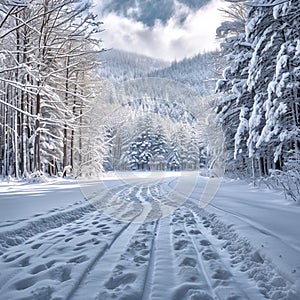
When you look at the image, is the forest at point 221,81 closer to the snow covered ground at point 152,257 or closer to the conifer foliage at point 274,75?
the conifer foliage at point 274,75

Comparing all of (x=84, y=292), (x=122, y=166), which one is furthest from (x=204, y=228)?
(x=122, y=166)

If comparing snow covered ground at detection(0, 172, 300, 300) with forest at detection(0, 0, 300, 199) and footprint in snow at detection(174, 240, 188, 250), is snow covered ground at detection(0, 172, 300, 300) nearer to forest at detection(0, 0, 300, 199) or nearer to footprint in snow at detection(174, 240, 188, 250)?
footprint in snow at detection(174, 240, 188, 250)

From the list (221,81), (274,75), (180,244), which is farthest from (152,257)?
(221,81)

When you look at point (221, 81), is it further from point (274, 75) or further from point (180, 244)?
point (180, 244)

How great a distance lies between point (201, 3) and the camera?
13.0m

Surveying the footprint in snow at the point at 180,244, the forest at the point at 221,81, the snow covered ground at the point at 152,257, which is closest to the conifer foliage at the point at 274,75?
the forest at the point at 221,81

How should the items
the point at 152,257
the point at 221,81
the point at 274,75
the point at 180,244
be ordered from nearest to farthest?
the point at 152,257 < the point at 180,244 < the point at 274,75 < the point at 221,81

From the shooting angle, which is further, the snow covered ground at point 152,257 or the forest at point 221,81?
the forest at point 221,81

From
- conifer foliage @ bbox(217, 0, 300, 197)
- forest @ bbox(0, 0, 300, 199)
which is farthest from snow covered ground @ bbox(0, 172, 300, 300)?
conifer foliage @ bbox(217, 0, 300, 197)

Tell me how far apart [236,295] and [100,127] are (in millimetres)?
30434

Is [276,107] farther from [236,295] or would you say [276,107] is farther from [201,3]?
[236,295]

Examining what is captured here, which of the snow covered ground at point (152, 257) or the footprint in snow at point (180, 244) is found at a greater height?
the snow covered ground at point (152, 257)

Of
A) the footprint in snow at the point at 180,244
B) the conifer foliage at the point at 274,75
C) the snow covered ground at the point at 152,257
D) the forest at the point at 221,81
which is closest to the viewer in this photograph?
the snow covered ground at the point at 152,257

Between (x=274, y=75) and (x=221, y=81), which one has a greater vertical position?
(x=221, y=81)
